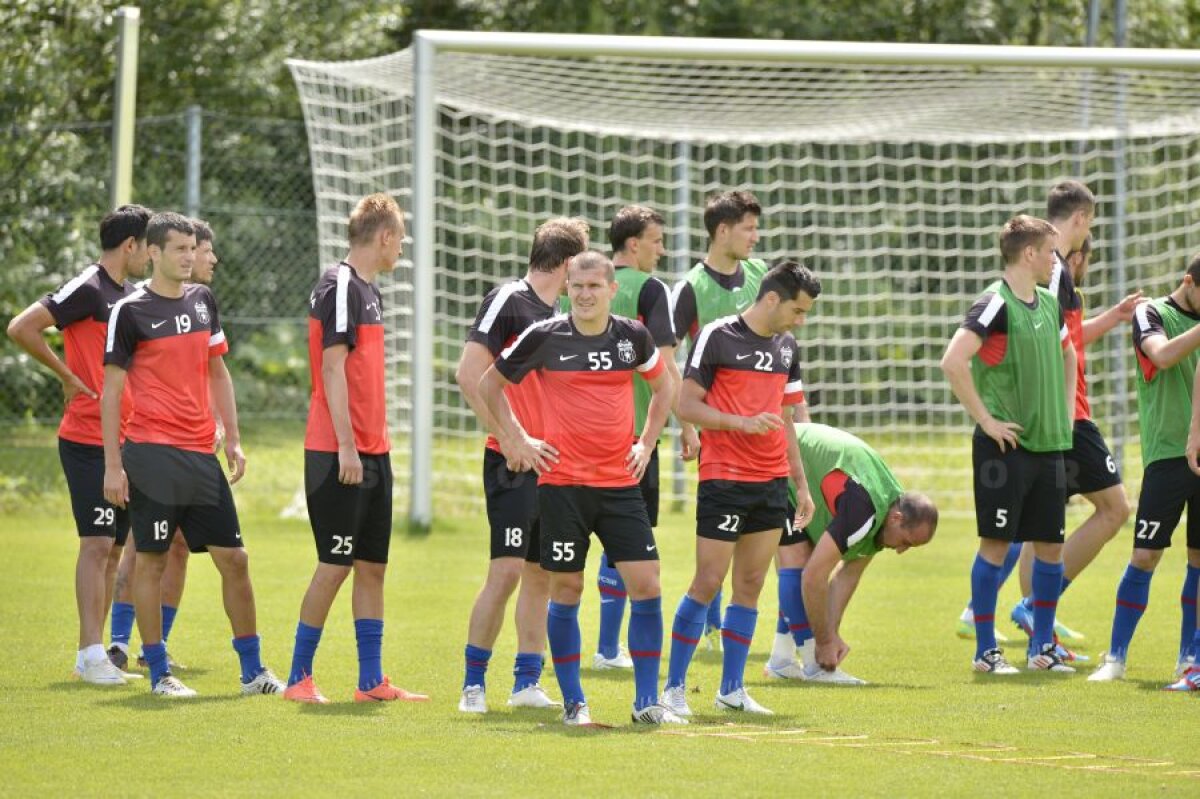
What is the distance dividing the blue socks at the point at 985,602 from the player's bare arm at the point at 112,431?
4.03 m

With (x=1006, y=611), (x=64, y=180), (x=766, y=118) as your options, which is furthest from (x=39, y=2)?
(x=1006, y=611)

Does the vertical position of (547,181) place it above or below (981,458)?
above

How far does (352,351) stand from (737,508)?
5.64 feet

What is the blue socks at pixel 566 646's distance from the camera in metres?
6.93

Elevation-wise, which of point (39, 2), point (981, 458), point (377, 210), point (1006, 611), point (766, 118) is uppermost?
point (39, 2)

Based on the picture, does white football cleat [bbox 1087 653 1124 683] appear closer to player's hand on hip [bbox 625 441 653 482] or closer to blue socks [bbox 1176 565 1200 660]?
blue socks [bbox 1176 565 1200 660]

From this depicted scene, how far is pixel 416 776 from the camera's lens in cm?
586

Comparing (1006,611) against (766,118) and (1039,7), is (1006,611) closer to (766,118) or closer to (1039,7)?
(766,118)

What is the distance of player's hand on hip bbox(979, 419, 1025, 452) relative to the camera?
28.2 feet

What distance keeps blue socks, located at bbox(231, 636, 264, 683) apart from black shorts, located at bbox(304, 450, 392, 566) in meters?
0.57

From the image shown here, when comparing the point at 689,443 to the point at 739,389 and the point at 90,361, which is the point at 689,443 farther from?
the point at 90,361

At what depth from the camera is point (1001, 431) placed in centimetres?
859

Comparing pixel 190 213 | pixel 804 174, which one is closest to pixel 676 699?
pixel 190 213

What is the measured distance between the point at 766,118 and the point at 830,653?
8.68m
